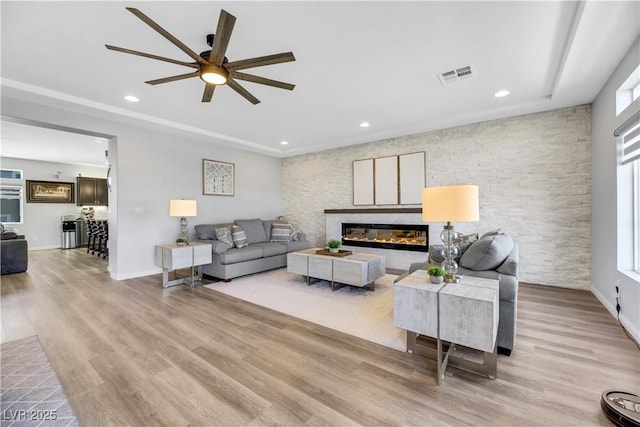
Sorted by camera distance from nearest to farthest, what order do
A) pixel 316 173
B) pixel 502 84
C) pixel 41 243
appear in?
1. pixel 502 84
2. pixel 316 173
3. pixel 41 243

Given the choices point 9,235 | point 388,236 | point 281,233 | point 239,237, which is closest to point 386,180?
point 388,236

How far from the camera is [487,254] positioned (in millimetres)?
2303

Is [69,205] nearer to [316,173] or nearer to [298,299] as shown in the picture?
[316,173]

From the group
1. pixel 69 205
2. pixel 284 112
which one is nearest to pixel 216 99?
pixel 284 112

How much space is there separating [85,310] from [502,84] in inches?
225

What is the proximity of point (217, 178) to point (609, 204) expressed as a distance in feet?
20.6

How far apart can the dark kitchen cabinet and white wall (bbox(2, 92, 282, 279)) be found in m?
5.94

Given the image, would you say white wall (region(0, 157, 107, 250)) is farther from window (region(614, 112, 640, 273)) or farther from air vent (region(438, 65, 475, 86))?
window (region(614, 112, 640, 273))

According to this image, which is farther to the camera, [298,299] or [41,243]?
[41,243]

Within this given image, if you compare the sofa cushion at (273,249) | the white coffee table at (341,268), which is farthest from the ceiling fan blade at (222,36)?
the sofa cushion at (273,249)

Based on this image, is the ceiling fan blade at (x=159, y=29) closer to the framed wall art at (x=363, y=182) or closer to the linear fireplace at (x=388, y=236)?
the framed wall art at (x=363, y=182)

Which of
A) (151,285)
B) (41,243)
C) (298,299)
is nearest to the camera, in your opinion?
(298,299)

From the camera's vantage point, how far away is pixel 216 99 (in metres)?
3.69

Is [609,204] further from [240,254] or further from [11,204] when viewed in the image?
[11,204]
